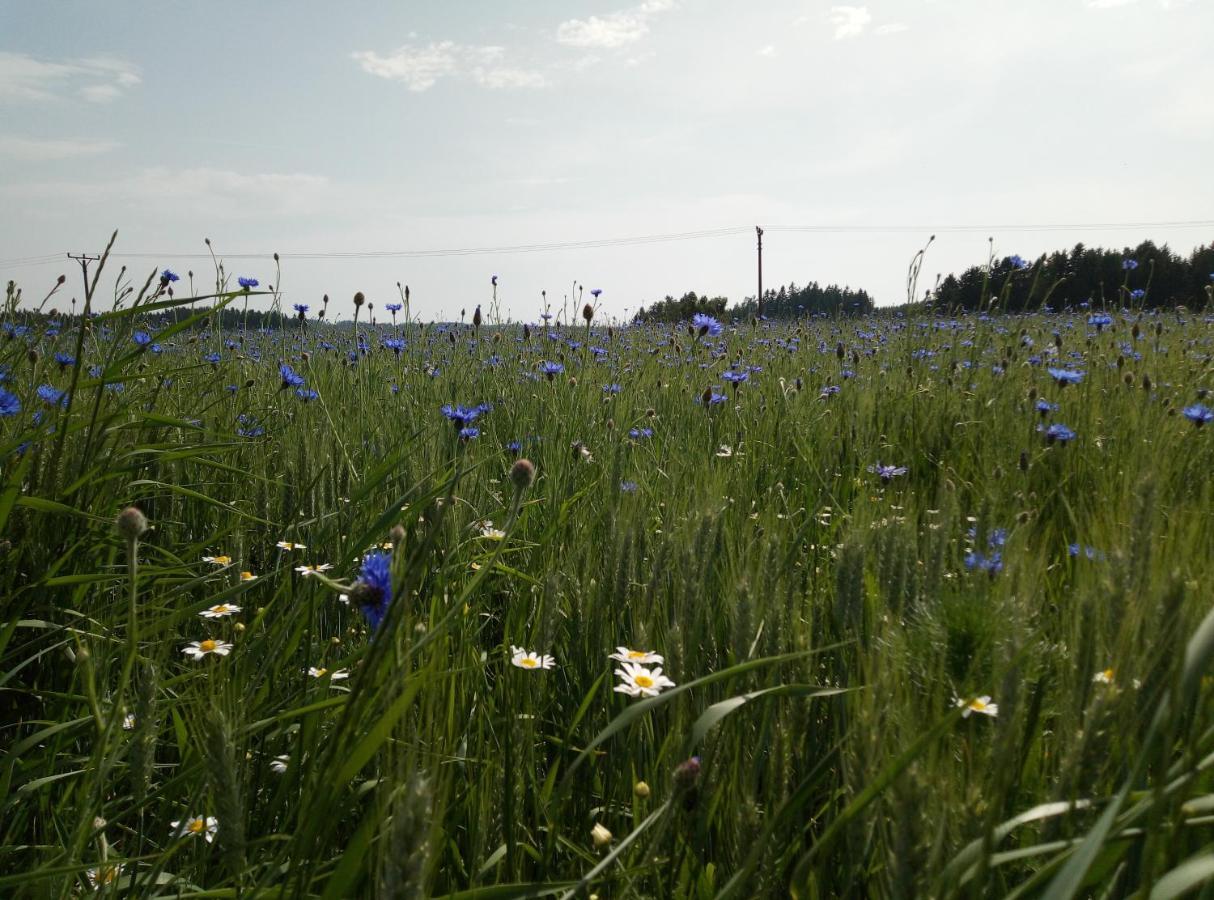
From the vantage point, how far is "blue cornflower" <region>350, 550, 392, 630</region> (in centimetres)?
79

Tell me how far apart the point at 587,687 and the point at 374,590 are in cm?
64

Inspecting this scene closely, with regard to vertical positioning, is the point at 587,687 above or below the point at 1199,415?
below

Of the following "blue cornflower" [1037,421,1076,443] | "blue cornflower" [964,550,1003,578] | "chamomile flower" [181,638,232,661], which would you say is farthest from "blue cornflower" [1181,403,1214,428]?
"chamomile flower" [181,638,232,661]

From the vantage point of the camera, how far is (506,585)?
71.6 inches

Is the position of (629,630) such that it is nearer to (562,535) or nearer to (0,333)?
(562,535)

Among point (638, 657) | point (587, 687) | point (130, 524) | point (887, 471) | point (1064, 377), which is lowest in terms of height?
point (587, 687)

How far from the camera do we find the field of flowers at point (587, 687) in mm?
670

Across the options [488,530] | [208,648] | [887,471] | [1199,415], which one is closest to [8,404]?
[208,648]

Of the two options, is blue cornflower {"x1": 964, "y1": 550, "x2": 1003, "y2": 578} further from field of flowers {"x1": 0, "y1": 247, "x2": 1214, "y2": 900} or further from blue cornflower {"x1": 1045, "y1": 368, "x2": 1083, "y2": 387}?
blue cornflower {"x1": 1045, "y1": 368, "x2": 1083, "y2": 387}

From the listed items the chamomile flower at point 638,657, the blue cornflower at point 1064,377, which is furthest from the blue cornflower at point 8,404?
the blue cornflower at point 1064,377

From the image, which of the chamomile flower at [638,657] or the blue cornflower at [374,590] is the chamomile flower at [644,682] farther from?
the blue cornflower at [374,590]

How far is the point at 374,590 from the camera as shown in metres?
0.81

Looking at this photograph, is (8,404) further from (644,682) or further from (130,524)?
(644,682)

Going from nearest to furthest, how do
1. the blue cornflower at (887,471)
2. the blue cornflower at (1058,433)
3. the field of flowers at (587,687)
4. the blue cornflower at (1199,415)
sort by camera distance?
the field of flowers at (587,687)
the blue cornflower at (887,471)
the blue cornflower at (1199,415)
the blue cornflower at (1058,433)
